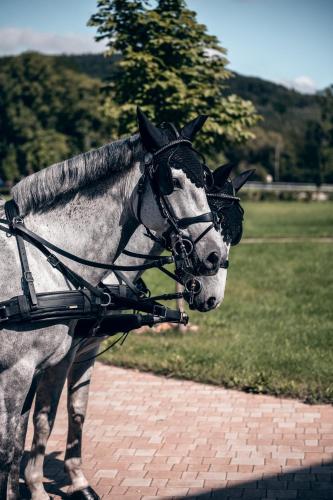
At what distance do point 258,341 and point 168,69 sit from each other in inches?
156

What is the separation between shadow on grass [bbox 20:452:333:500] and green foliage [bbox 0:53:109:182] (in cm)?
5372

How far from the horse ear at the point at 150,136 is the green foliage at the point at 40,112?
179ft

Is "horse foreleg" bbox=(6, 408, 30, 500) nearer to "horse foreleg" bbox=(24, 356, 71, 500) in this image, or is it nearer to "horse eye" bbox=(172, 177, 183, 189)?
"horse foreleg" bbox=(24, 356, 71, 500)

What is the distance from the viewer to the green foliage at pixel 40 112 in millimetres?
59500

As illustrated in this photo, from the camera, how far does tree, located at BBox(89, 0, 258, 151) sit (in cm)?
910

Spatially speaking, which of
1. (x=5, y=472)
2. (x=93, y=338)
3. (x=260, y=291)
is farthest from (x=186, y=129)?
(x=260, y=291)

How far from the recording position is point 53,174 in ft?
12.5

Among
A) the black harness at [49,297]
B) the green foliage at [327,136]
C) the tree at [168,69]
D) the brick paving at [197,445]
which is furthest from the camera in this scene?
the green foliage at [327,136]

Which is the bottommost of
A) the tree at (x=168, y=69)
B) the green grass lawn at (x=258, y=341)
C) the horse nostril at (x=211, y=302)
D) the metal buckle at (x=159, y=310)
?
the green grass lawn at (x=258, y=341)

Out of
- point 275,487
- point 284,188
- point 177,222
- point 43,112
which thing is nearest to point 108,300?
point 177,222

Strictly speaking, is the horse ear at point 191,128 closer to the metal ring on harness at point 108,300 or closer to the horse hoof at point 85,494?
the metal ring on harness at point 108,300

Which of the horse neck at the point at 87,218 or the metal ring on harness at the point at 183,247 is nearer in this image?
the metal ring on harness at the point at 183,247

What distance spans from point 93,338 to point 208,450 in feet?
5.66

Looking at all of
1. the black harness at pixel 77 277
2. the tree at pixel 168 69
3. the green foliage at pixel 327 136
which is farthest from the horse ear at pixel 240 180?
the green foliage at pixel 327 136
